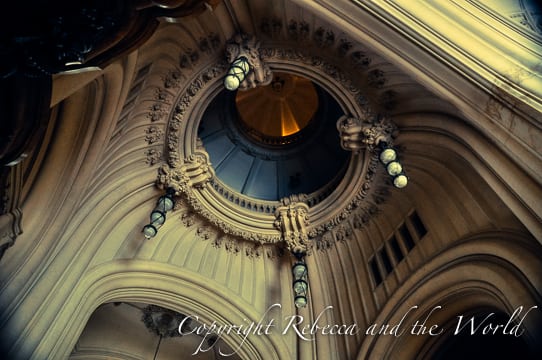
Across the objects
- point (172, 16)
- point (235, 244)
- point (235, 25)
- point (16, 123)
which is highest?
point (235, 25)

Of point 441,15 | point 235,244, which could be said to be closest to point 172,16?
point 441,15

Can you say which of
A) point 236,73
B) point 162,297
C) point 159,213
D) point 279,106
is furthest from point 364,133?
point 279,106

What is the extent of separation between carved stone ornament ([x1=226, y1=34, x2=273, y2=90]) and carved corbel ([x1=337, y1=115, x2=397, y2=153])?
150 centimetres

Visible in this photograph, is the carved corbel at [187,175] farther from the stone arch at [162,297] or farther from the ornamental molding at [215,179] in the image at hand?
the stone arch at [162,297]

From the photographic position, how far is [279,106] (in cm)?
917

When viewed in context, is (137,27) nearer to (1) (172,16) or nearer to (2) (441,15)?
(1) (172,16)

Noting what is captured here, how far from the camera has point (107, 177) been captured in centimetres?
500

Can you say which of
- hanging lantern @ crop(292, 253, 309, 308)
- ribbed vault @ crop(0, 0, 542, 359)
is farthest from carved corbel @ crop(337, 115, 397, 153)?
hanging lantern @ crop(292, 253, 309, 308)

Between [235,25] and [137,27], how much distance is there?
3190mm

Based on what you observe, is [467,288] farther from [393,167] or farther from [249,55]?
[249,55]

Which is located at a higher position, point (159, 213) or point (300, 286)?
point (159, 213)

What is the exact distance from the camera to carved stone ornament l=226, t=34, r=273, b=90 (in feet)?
16.8

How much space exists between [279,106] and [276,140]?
3.99 feet

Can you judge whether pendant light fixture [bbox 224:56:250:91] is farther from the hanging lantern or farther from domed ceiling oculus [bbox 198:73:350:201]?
the hanging lantern
